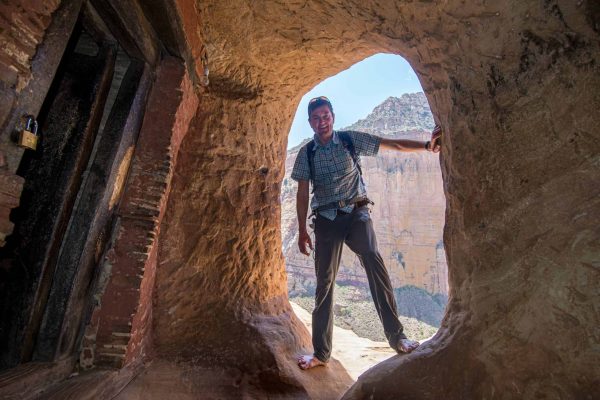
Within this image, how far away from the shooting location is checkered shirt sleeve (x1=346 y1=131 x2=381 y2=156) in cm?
267

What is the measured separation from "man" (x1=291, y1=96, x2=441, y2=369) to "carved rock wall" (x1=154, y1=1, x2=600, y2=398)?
395mm

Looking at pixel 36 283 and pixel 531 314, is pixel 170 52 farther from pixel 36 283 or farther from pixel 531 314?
pixel 531 314

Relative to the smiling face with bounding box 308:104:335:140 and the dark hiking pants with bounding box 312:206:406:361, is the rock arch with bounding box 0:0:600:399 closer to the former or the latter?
the dark hiking pants with bounding box 312:206:406:361

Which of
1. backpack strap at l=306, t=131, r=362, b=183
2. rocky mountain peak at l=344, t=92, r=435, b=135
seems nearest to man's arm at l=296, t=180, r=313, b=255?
backpack strap at l=306, t=131, r=362, b=183

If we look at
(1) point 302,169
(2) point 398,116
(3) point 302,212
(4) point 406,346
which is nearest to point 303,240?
(3) point 302,212

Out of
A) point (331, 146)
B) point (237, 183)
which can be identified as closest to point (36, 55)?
point (237, 183)

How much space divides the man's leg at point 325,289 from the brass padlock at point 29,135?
186 centimetres

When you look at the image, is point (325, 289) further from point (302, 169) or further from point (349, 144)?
point (349, 144)

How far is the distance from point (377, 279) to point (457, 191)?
2.96 ft

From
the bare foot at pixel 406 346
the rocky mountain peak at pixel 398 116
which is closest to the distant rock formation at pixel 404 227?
the rocky mountain peak at pixel 398 116

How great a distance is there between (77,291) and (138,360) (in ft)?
2.00

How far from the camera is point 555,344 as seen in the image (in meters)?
1.14

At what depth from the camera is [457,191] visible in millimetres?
1798

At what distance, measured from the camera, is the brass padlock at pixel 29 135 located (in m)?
1.31
